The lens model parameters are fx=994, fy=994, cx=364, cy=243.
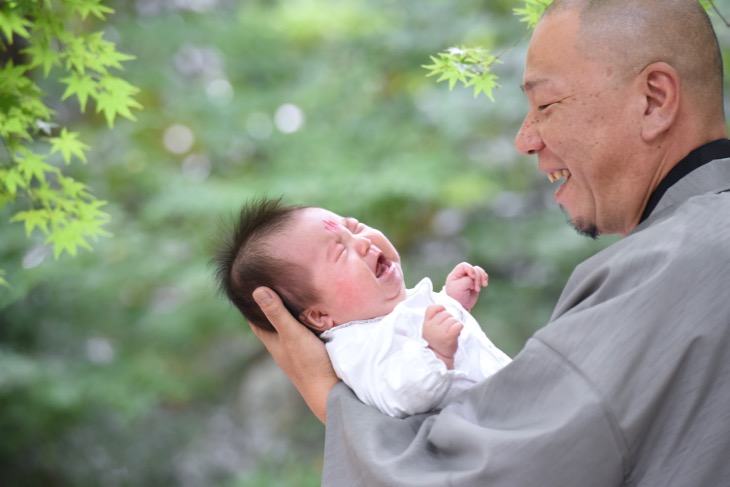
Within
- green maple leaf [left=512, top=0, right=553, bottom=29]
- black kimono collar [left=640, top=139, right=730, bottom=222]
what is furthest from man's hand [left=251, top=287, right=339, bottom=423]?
green maple leaf [left=512, top=0, right=553, bottom=29]

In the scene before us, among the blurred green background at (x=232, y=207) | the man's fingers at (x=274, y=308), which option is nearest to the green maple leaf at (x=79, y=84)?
the man's fingers at (x=274, y=308)

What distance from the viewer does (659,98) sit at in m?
1.75

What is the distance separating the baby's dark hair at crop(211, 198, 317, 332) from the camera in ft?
6.62

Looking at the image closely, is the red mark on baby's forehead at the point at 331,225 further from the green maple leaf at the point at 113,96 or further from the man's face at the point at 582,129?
the green maple leaf at the point at 113,96

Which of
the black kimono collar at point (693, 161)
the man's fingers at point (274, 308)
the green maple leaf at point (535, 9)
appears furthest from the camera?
the green maple leaf at point (535, 9)

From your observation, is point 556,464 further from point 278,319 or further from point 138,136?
point 138,136

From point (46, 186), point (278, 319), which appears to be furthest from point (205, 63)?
point (278, 319)

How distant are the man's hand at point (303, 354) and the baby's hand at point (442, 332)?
0.22m

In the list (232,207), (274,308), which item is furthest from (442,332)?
(232,207)

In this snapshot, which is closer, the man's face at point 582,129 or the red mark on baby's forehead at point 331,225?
the man's face at point 582,129

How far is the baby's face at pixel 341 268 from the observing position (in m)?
2.00

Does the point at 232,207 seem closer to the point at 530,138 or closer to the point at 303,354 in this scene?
the point at 303,354

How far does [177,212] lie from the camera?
6293 mm

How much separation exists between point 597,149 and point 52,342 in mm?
4903
